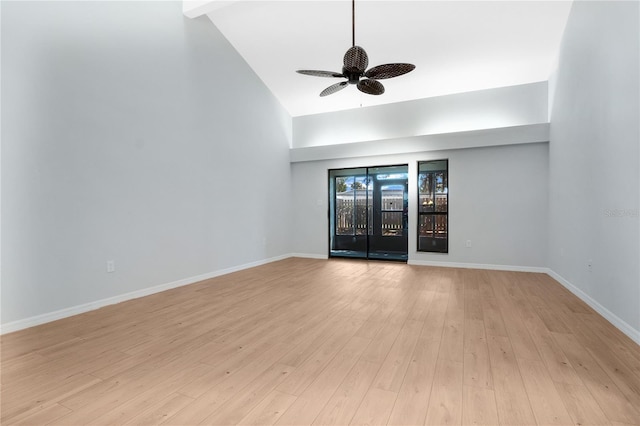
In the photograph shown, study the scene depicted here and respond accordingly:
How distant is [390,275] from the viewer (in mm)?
5340

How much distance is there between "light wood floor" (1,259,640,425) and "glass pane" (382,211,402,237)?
3.93m

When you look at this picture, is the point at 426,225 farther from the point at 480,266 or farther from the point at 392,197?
the point at 392,197

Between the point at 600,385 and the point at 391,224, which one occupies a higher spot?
the point at 391,224

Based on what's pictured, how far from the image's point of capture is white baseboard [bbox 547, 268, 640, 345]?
8.47ft

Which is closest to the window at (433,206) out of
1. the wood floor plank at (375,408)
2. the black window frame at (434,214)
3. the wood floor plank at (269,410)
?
the black window frame at (434,214)

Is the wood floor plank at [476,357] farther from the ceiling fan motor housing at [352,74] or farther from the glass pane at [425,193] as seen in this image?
the glass pane at [425,193]

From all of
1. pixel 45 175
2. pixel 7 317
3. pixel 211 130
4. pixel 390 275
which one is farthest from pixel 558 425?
pixel 211 130

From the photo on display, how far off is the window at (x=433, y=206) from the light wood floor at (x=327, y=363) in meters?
2.53

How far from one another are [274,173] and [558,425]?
6184 mm

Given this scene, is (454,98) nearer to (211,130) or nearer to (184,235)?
(211,130)

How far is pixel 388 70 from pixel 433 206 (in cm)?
357

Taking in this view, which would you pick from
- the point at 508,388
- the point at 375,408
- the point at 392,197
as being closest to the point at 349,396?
the point at 375,408

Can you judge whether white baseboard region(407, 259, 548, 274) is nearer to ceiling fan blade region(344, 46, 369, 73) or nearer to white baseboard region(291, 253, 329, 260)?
white baseboard region(291, 253, 329, 260)

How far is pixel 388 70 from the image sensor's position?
3584 mm
